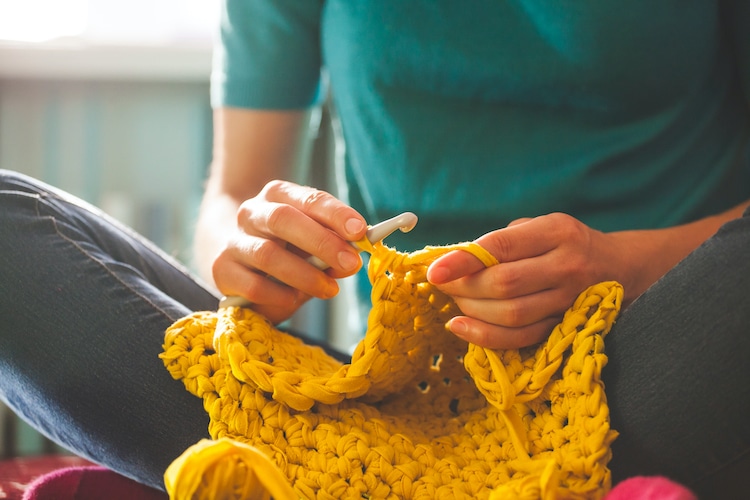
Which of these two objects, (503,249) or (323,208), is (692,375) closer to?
(503,249)

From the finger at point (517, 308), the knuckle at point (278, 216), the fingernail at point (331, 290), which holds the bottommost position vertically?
the fingernail at point (331, 290)

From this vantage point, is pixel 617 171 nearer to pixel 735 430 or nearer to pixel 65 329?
pixel 735 430

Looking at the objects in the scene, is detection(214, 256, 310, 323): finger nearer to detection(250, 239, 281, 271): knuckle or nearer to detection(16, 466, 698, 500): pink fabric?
detection(250, 239, 281, 271): knuckle

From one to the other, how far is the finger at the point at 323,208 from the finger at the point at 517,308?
0.09 metres

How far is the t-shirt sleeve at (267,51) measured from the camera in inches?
36.3

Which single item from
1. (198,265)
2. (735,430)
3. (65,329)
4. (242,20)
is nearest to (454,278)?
(735,430)

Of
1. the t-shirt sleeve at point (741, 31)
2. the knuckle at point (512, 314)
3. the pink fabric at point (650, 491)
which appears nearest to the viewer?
the pink fabric at point (650, 491)

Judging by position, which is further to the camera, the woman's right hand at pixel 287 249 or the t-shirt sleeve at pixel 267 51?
the t-shirt sleeve at pixel 267 51

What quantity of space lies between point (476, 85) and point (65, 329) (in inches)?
19.3

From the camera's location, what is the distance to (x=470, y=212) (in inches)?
31.5

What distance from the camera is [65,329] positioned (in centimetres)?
56

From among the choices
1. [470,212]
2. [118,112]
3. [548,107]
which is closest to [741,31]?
[548,107]

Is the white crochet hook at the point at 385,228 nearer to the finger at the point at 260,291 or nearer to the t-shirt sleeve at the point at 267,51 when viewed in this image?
the finger at the point at 260,291

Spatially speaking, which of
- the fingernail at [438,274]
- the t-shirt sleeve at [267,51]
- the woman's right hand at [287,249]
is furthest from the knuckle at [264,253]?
the t-shirt sleeve at [267,51]
